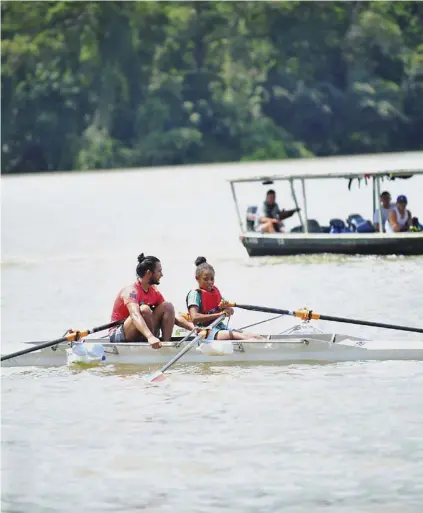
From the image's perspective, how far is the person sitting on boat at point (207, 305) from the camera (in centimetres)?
1578

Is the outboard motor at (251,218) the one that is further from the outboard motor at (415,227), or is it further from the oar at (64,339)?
the oar at (64,339)

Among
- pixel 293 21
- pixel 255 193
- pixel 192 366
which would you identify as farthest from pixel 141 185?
pixel 192 366

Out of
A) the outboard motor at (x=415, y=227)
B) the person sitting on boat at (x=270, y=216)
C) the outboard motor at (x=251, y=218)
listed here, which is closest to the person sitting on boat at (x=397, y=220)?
the outboard motor at (x=415, y=227)

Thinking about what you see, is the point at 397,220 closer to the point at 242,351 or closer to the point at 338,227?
the point at 338,227

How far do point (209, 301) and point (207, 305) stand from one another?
0.05 m

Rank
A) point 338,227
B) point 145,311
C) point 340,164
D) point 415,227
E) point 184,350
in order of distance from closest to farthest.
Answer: point 184,350, point 145,311, point 415,227, point 338,227, point 340,164

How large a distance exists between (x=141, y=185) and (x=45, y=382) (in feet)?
183

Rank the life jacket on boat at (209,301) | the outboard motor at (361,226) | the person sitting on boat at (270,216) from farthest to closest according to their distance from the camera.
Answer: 1. the person sitting on boat at (270,216)
2. the outboard motor at (361,226)
3. the life jacket on boat at (209,301)

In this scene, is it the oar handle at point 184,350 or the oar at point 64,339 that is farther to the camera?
the oar at point 64,339

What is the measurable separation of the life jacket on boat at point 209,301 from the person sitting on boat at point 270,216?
1270 centimetres

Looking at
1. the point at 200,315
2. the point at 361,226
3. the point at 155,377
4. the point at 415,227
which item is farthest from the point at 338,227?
the point at 155,377

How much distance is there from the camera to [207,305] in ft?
52.2

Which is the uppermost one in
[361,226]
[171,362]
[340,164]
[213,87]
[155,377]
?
[213,87]

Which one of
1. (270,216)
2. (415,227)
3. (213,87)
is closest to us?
(415,227)
